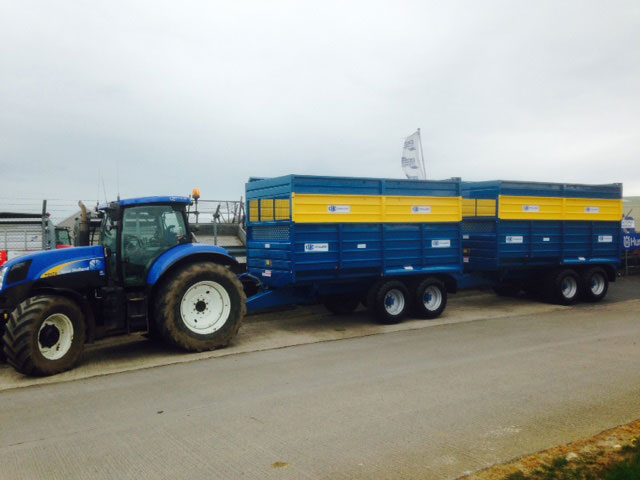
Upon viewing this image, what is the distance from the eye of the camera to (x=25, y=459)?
174 inches

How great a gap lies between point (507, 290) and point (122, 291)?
33.7 feet

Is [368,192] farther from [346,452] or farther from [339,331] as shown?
[346,452]

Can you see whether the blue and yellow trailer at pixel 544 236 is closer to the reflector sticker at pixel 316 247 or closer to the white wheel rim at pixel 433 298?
the white wheel rim at pixel 433 298

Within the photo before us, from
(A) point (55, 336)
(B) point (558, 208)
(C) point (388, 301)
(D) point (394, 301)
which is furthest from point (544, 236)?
(A) point (55, 336)

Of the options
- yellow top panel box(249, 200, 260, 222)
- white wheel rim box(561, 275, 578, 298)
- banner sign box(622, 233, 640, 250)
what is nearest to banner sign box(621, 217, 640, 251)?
banner sign box(622, 233, 640, 250)

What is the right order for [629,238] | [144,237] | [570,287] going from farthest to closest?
[629,238], [570,287], [144,237]

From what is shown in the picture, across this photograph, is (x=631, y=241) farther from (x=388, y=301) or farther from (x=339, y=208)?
(x=339, y=208)

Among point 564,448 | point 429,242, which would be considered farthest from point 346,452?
point 429,242

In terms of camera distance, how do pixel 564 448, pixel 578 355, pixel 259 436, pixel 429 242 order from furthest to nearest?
pixel 429 242, pixel 578 355, pixel 259 436, pixel 564 448

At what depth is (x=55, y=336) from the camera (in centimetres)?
716

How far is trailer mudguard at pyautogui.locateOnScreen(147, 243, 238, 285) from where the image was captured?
26.4 ft

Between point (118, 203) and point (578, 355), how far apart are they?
267 inches

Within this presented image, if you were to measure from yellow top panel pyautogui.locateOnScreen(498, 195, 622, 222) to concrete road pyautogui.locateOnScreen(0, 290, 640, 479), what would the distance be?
4.77 metres

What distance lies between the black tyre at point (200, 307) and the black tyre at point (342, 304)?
3.17 metres
